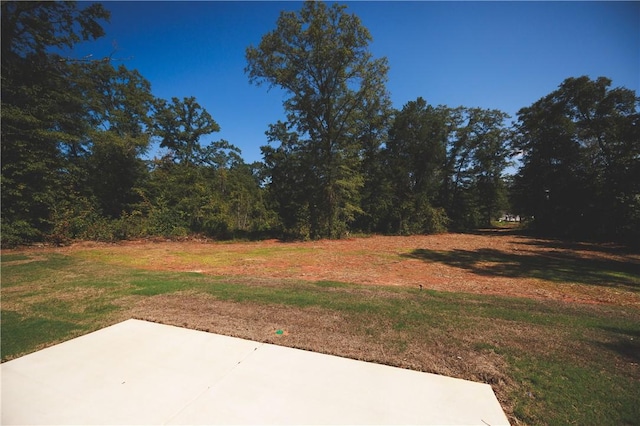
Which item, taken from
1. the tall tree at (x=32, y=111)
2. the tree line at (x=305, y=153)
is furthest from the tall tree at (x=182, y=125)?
the tall tree at (x=32, y=111)

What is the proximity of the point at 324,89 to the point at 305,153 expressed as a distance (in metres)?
4.53

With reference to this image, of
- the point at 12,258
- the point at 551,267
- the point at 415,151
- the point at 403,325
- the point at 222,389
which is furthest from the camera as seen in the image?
the point at 415,151

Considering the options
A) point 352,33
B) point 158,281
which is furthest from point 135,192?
point 352,33

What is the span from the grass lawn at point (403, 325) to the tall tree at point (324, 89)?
1197cm

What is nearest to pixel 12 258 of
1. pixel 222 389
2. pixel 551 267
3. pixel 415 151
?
pixel 222 389

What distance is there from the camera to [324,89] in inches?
672

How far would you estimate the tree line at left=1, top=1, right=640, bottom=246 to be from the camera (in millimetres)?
12031

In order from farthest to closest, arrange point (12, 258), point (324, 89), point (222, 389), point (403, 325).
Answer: point (324, 89)
point (12, 258)
point (403, 325)
point (222, 389)

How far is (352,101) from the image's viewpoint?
1703 cm

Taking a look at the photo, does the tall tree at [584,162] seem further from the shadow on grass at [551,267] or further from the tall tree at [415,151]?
the shadow on grass at [551,267]

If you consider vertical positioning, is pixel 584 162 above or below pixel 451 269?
above

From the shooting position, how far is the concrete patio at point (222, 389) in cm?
190

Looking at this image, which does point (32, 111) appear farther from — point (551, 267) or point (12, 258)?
point (551, 267)

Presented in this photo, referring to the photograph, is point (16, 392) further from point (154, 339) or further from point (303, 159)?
point (303, 159)
